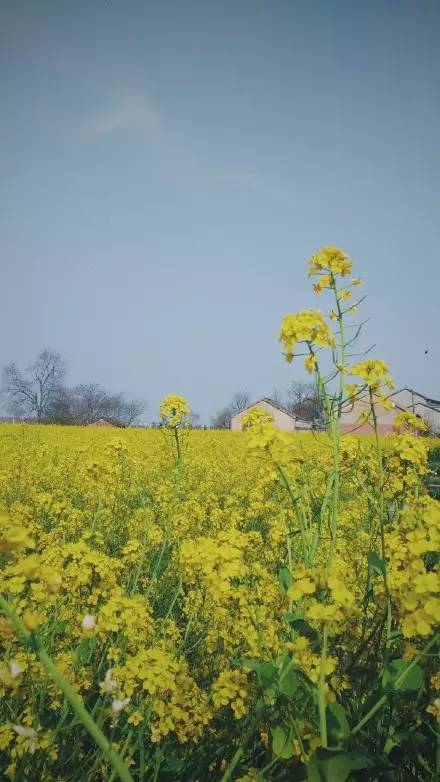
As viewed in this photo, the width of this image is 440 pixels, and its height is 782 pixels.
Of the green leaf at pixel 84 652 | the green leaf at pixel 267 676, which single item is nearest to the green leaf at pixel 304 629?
the green leaf at pixel 267 676

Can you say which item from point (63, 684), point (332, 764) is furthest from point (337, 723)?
point (63, 684)

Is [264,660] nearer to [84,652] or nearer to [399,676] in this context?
[399,676]

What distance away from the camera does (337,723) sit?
4.30 feet

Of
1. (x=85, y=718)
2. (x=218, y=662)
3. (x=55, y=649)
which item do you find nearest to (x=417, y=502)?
(x=218, y=662)

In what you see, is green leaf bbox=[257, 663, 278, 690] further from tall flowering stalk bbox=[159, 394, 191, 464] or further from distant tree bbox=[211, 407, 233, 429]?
distant tree bbox=[211, 407, 233, 429]

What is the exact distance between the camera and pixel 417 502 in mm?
1970

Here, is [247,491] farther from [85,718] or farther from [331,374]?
[85,718]

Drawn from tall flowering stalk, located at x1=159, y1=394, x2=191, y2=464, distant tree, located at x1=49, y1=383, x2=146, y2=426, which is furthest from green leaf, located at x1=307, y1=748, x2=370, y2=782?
distant tree, located at x1=49, y1=383, x2=146, y2=426

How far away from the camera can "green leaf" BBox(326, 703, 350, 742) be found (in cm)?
126

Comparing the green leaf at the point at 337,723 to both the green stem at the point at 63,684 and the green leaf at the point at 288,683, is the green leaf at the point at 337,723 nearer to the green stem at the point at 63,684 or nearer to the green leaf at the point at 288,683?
the green leaf at the point at 288,683

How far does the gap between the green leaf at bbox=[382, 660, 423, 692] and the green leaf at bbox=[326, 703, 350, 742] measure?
0.46 ft

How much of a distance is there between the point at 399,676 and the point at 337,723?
8.3 inches

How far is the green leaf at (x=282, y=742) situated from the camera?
1.30 meters

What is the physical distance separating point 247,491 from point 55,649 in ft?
16.8
